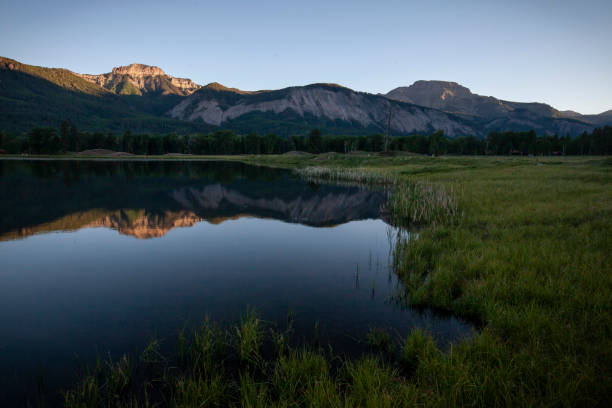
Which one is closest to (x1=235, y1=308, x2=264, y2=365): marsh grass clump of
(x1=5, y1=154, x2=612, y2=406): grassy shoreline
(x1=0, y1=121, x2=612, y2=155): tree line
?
(x1=5, y1=154, x2=612, y2=406): grassy shoreline

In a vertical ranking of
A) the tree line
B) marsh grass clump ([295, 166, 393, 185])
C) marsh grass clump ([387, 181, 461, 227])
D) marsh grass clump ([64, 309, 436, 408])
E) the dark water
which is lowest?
the dark water

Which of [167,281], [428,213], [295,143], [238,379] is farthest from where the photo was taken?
[295,143]

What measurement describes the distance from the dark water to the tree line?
140 meters

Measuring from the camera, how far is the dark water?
7266 mm

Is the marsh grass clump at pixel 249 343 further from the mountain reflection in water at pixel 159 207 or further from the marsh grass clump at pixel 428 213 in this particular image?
the mountain reflection in water at pixel 159 207

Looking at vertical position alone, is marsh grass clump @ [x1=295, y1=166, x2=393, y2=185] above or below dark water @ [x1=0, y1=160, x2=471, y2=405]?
above

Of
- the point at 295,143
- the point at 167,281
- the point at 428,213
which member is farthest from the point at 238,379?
the point at 295,143

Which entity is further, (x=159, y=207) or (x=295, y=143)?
(x=295, y=143)

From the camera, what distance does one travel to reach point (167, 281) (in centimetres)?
1099

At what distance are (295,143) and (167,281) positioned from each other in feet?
553

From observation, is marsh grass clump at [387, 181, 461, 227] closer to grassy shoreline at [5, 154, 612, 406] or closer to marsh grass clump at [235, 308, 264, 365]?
grassy shoreline at [5, 154, 612, 406]

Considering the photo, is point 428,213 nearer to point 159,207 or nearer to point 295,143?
Result: point 159,207

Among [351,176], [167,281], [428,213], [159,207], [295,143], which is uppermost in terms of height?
[295,143]

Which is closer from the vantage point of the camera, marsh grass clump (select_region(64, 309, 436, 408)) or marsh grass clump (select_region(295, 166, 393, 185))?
marsh grass clump (select_region(64, 309, 436, 408))
